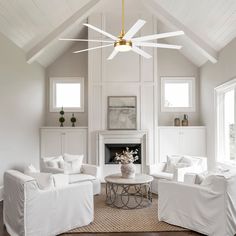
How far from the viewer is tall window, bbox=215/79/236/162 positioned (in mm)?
5727

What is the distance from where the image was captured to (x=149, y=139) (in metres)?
7.12

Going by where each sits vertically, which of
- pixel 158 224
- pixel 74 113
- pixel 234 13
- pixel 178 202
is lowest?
pixel 158 224

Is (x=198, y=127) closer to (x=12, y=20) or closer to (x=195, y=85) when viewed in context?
(x=195, y=85)

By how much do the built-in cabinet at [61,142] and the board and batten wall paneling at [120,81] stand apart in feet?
1.36

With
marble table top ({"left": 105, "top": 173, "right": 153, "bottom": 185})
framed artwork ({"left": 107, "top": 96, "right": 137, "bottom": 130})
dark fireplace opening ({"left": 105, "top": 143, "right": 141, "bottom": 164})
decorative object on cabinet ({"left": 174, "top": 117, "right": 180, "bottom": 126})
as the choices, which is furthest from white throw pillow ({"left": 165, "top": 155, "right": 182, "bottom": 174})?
decorative object on cabinet ({"left": 174, "top": 117, "right": 180, "bottom": 126})

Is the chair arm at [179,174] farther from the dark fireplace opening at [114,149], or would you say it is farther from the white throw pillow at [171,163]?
the dark fireplace opening at [114,149]

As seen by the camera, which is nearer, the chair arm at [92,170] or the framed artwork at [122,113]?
the chair arm at [92,170]

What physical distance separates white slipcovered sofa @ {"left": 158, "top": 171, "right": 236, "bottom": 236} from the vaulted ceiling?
9.45ft

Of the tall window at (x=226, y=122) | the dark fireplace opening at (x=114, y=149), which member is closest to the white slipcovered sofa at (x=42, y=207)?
the dark fireplace opening at (x=114, y=149)

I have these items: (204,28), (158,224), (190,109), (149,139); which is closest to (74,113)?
(149,139)

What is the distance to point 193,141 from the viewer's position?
7.22 meters

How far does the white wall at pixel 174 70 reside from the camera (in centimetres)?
776

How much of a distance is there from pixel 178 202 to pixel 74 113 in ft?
15.4

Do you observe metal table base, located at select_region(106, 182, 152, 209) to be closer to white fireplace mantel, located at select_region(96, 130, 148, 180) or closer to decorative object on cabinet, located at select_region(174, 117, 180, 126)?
white fireplace mantel, located at select_region(96, 130, 148, 180)
